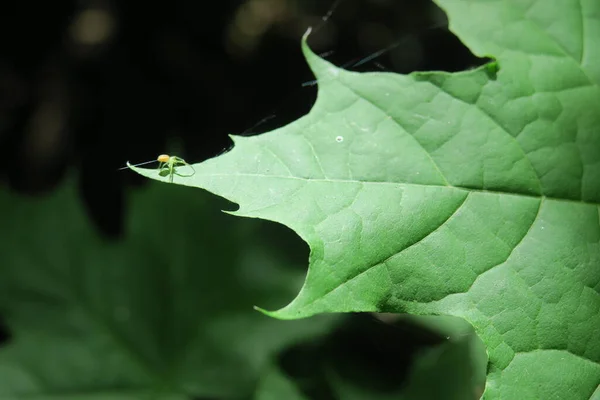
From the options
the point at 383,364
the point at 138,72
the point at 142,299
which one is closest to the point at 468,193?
the point at 383,364

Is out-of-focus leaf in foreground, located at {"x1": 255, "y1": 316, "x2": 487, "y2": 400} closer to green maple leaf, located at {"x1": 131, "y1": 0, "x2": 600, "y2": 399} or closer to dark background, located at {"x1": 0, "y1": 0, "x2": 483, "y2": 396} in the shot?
green maple leaf, located at {"x1": 131, "y1": 0, "x2": 600, "y2": 399}

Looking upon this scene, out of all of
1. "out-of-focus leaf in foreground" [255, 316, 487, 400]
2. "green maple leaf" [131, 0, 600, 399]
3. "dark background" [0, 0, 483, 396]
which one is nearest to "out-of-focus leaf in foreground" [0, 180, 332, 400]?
"out-of-focus leaf in foreground" [255, 316, 487, 400]

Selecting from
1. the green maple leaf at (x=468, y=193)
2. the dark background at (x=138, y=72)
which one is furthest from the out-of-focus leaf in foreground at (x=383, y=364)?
the dark background at (x=138, y=72)

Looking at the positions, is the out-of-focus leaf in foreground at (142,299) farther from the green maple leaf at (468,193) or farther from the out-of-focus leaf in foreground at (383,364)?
the green maple leaf at (468,193)

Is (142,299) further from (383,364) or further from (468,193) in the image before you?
(468,193)

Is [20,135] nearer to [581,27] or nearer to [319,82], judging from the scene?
[319,82]

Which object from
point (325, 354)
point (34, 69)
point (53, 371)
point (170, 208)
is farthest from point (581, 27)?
point (34, 69)
